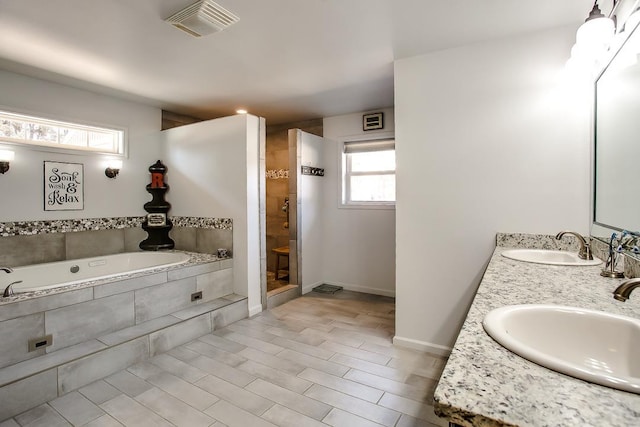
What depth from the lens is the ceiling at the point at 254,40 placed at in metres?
2.04

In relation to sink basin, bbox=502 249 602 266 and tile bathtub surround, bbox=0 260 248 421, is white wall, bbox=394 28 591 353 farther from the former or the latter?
tile bathtub surround, bbox=0 260 248 421

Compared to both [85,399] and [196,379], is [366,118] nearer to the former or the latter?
[196,379]

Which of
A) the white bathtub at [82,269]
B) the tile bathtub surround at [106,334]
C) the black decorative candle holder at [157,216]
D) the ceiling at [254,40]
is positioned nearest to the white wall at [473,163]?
the ceiling at [254,40]

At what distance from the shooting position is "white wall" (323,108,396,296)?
14.6 feet

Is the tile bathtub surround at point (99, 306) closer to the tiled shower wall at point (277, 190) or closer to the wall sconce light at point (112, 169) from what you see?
the wall sconce light at point (112, 169)

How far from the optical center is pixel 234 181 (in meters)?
3.71

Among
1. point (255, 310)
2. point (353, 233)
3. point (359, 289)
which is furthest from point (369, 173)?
point (255, 310)

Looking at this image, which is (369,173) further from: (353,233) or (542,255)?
(542,255)

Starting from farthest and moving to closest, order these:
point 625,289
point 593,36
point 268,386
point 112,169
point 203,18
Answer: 1. point 112,169
2. point 268,386
3. point 203,18
4. point 593,36
5. point 625,289

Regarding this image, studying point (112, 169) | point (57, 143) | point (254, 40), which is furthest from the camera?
point (112, 169)

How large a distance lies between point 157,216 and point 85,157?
104 centimetres

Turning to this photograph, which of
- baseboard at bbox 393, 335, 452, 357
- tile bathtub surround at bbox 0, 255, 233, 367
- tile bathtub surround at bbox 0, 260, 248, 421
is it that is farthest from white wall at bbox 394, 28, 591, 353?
tile bathtub surround at bbox 0, 255, 233, 367

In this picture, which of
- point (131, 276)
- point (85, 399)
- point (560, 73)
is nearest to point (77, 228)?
point (131, 276)

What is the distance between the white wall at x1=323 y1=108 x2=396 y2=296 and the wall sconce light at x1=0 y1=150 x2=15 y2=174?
11.6 feet
